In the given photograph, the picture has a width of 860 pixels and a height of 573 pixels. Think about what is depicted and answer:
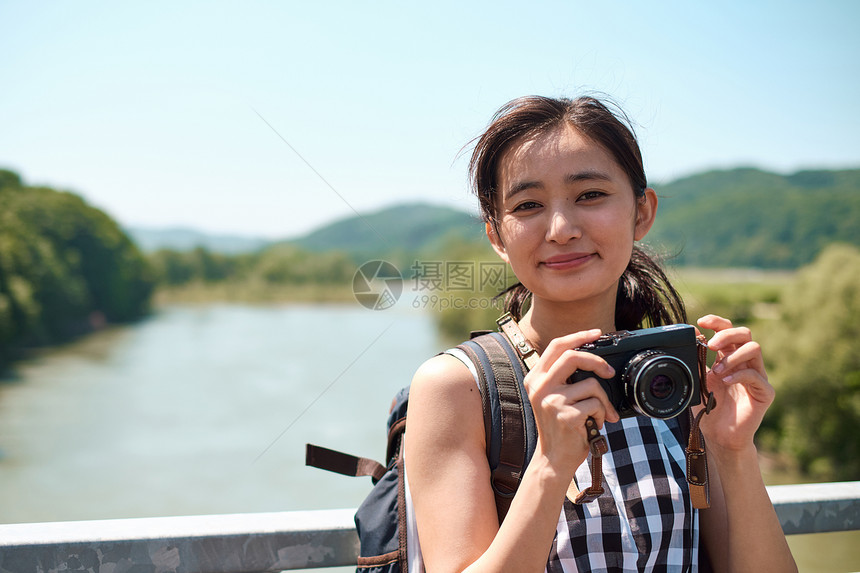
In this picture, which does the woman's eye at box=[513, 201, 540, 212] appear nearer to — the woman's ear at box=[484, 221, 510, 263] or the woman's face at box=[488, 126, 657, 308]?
the woman's face at box=[488, 126, 657, 308]

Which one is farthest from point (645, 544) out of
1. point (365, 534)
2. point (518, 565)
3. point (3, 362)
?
point (3, 362)

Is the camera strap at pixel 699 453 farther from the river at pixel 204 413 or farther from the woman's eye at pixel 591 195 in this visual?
the river at pixel 204 413

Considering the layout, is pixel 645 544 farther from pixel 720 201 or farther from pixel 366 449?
pixel 720 201

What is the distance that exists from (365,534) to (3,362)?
43.1 meters

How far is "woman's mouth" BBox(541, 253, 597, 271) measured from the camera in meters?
1.51

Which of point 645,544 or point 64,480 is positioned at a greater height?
point 645,544

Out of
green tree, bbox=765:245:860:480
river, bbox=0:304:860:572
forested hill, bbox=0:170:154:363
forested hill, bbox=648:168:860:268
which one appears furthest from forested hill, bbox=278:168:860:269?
green tree, bbox=765:245:860:480

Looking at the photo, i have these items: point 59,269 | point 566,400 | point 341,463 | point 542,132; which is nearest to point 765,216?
point 59,269

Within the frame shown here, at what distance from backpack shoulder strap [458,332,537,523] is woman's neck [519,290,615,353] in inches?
10.1

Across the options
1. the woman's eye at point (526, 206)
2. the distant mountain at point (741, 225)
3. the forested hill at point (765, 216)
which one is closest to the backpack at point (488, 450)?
the woman's eye at point (526, 206)

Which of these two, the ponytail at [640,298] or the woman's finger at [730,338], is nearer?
the woman's finger at [730,338]

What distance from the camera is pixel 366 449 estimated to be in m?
39.7

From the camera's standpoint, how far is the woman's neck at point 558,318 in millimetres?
1630

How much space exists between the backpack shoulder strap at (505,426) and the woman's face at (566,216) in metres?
0.28
